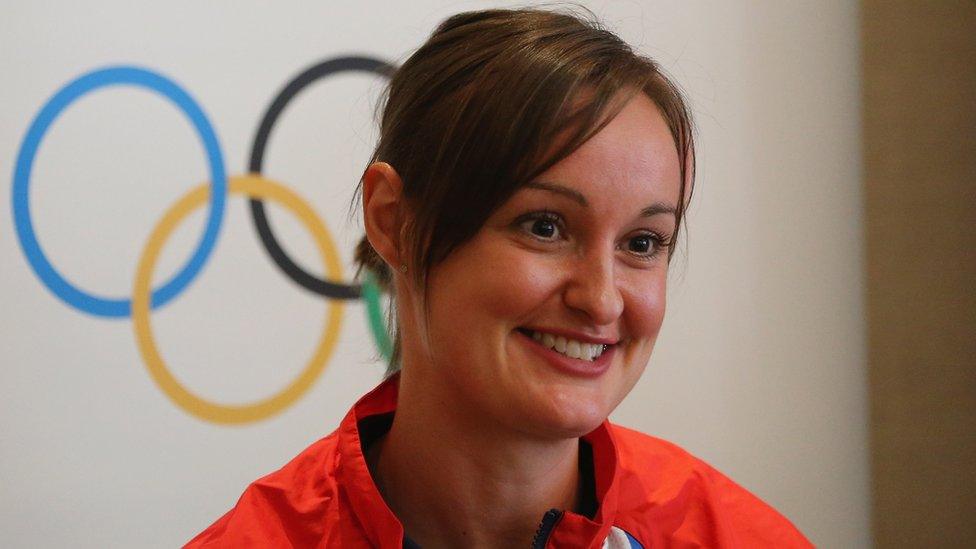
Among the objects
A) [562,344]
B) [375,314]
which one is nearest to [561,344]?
[562,344]

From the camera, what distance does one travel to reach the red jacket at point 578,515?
0.91 m

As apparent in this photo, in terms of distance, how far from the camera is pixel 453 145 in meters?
0.85

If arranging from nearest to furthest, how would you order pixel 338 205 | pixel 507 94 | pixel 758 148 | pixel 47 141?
pixel 507 94
pixel 47 141
pixel 338 205
pixel 758 148

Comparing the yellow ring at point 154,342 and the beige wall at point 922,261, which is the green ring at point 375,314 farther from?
the beige wall at point 922,261

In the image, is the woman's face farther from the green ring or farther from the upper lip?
the green ring

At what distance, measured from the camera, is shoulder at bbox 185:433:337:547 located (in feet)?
3.05

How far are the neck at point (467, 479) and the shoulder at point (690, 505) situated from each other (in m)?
0.10

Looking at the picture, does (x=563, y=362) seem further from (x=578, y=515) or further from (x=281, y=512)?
(x=281, y=512)

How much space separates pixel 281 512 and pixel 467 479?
0.19 m

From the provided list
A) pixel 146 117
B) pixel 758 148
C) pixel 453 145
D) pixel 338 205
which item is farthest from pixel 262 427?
pixel 758 148

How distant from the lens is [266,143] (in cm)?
149

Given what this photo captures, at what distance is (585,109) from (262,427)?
86 centimetres

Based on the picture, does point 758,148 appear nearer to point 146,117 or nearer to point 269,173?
point 269,173

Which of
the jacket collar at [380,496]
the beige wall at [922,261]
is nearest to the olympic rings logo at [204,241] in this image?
the jacket collar at [380,496]
